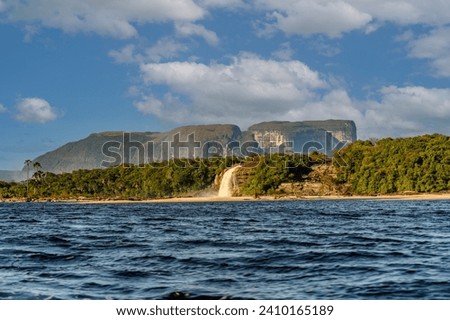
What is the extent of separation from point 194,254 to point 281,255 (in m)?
4.36

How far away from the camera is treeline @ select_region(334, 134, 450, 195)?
561 ft

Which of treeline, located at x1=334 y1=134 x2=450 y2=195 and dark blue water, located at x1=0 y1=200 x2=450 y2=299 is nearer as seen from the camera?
dark blue water, located at x1=0 y1=200 x2=450 y2=299

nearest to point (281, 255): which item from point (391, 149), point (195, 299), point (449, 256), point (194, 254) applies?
point (194, 254)

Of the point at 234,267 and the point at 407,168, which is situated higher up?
the point at 407,168

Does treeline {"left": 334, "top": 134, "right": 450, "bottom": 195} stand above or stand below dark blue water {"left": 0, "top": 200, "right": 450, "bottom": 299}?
above

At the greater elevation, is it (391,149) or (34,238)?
(391,149)

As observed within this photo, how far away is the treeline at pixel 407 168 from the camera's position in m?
171

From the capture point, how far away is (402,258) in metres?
27.8

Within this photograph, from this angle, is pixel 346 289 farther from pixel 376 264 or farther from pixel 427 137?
pixel 427 137

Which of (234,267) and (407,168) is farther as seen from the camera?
(407,168)

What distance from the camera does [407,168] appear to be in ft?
584
